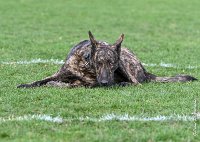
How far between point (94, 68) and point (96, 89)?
22.4 inches

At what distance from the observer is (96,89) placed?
1160 centimetres

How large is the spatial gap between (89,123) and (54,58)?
7.56 metres

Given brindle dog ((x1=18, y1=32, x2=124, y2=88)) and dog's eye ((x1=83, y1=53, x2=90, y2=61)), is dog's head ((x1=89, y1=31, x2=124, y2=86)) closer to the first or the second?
brindle dog ((x1=18, y1=32, x2=124, y2=88))

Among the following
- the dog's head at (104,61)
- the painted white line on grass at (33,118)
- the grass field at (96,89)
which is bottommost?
the grass field at (96,89)

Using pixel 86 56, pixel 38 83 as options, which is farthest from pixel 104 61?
pixel 38 83

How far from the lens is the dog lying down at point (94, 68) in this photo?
1188 cm

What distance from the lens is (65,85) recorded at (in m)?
11.9

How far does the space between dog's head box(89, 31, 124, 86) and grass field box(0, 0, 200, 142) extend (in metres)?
0.27

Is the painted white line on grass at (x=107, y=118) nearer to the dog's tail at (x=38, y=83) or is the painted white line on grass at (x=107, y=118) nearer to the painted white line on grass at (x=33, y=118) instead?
the painted white line on grass at (x=33, y=118)

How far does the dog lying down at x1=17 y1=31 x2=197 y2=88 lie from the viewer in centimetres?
1188

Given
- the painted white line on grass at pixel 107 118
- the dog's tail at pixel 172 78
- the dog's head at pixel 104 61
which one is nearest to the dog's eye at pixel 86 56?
the dog's head at pixel 104 61

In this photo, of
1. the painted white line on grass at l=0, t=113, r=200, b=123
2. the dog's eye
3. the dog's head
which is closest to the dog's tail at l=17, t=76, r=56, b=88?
the dog's eye

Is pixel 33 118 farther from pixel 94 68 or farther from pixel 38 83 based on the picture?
pixel 94 68

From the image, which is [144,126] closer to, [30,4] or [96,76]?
[96,76]
